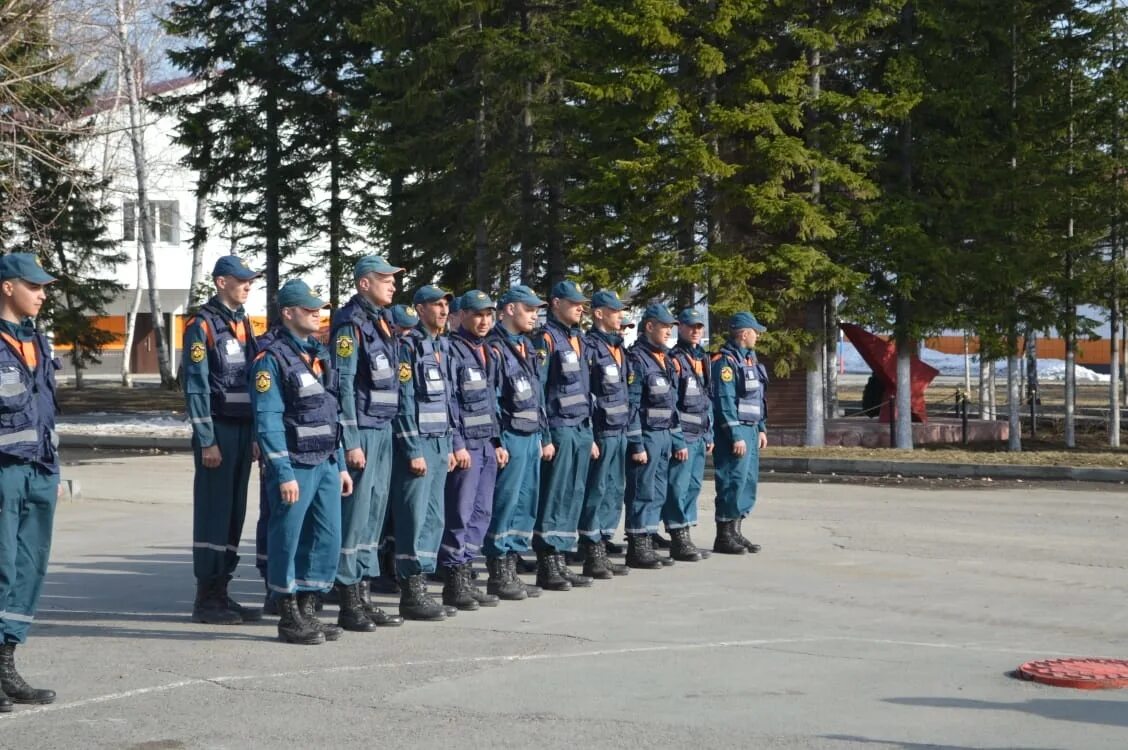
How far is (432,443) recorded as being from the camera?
34.1 feet

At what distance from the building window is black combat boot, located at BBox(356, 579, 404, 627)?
36588 mm

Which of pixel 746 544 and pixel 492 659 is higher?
pixel 746 544

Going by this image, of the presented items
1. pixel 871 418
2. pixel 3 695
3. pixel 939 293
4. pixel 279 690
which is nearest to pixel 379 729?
pixel 279 690

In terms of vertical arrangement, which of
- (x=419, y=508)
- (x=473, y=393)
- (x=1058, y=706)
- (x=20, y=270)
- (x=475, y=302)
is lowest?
(x=1058, y=706)

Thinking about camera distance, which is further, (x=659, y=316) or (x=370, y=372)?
(x=659, y=316)

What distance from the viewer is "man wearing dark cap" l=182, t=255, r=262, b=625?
10.0m

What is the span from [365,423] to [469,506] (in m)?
1.23

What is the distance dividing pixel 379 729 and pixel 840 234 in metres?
20.9

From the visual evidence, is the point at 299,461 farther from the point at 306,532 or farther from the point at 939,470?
the point at 939,470

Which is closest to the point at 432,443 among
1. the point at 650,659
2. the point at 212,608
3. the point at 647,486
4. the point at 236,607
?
the point at 236,607

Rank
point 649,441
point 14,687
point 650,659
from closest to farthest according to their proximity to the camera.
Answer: point 14,687 → point 650,659 → point 649,441

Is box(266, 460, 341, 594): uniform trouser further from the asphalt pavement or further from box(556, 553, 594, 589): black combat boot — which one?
box(556, 553, 594, 589): black combat boot

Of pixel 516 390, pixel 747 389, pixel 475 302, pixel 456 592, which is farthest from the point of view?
pixel 747 389

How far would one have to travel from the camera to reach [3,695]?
754cm
